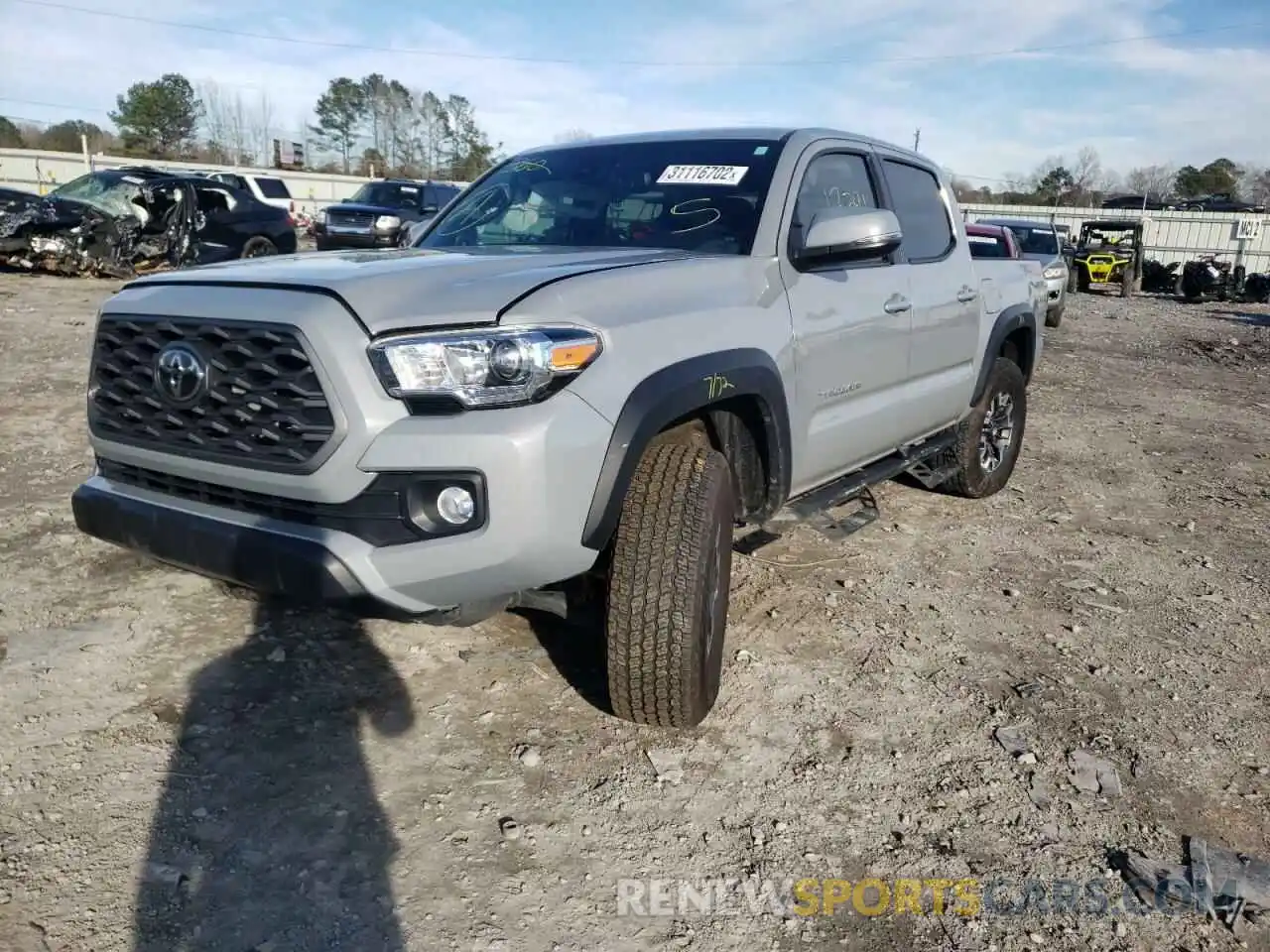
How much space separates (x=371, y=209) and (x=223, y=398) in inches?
610

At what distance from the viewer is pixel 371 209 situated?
664 inches

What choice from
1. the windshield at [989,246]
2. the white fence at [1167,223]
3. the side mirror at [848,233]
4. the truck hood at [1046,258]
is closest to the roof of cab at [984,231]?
the windshield at [989,246]

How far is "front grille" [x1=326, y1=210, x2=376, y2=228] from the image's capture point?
1645cm

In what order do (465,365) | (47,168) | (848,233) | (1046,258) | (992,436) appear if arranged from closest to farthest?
(465,365) < (848,233) < (992,436) < (1046,258) < (47,168)

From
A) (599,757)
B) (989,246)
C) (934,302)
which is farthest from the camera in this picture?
(989,246)

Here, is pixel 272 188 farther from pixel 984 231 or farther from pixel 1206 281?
pixel 1206 281

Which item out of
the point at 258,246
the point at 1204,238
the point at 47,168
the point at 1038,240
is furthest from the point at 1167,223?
the point at 47,168

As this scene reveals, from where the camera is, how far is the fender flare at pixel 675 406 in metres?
2.47

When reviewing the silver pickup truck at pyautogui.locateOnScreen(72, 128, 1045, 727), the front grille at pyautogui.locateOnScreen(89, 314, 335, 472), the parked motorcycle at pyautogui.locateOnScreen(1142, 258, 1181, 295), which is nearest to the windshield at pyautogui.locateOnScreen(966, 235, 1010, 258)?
the silver pickup truck at pyautogui.locateOnScreen(72, 128, 1045, 727)

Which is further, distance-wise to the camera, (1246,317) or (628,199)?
(1246,317)

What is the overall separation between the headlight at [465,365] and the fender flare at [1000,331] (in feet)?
10.9

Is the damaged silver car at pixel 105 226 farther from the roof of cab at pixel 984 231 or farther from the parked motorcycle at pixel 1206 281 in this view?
the parked motorcycle at pixel 1206 281

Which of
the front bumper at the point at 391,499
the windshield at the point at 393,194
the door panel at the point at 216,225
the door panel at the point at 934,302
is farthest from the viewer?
the windshield at the point at 393,194

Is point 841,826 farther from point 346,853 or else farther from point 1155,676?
point 1155,676
